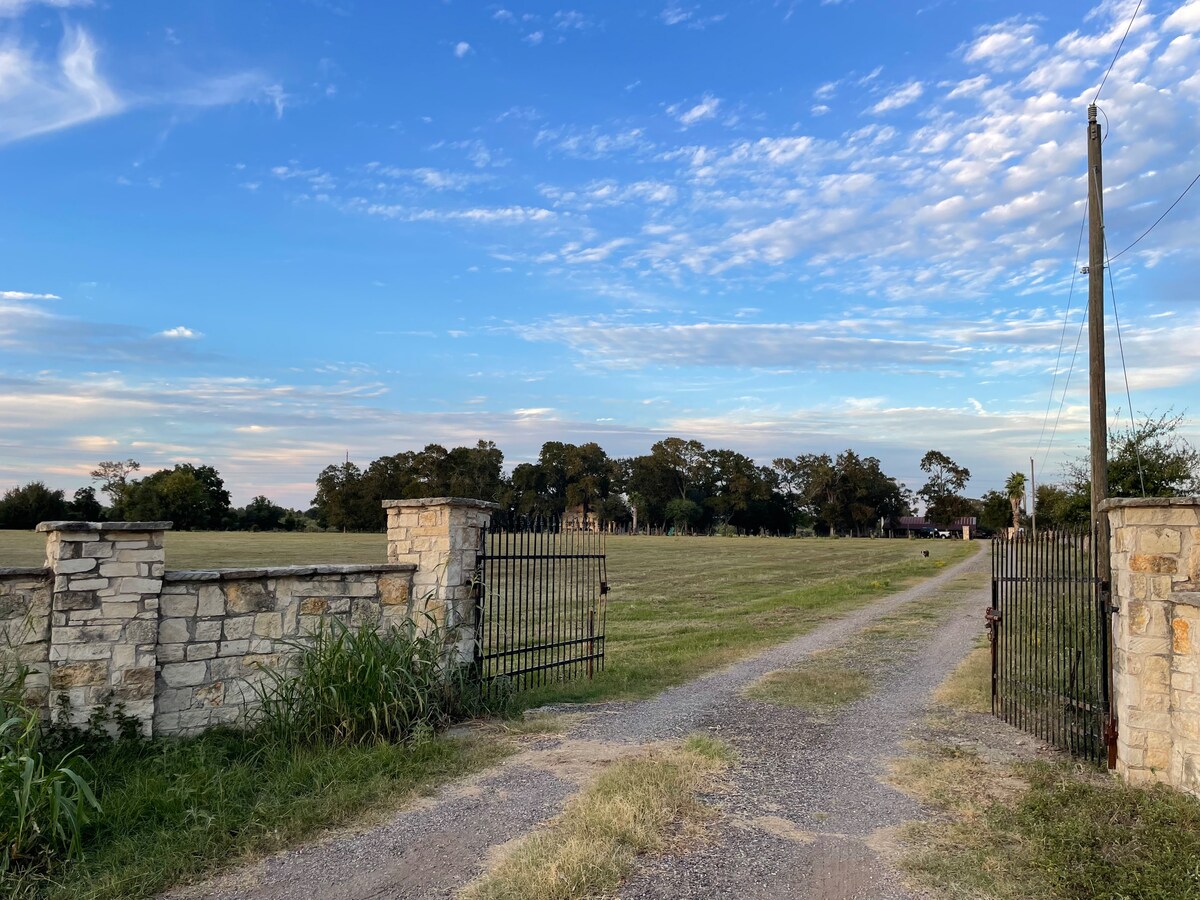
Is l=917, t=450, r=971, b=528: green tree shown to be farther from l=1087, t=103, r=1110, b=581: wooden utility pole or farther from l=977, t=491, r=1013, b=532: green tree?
l=1087, t=103, r=1110, b=581: wooden utility pole

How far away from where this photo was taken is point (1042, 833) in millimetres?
5012

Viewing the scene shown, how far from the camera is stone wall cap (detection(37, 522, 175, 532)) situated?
5.93 m

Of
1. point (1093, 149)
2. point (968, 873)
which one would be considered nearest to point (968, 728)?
point (968, 873)

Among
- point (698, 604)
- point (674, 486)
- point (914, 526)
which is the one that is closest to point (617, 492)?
point (674, 486)

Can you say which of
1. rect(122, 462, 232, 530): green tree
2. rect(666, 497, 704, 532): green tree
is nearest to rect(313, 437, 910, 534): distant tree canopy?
rect(666, 497, 704, 532): green tree

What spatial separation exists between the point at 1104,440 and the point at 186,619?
33.2ft

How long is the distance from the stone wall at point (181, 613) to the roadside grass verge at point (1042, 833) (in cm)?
464

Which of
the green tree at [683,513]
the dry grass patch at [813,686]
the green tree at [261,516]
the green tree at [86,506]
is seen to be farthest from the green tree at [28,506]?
the dry grass patch at [813,686]

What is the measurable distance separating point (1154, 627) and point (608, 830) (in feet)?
14.3

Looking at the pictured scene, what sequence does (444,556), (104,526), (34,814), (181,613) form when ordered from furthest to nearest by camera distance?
1. (444,556)
2. (181,613)
3. (104,526)
4. (34,814)

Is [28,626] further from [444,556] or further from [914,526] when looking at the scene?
[914,526]

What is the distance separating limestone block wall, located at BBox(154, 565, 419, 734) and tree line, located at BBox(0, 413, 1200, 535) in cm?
7704

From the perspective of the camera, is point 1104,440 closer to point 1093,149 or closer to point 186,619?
point 1093,149

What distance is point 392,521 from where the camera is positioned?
8594 mm
